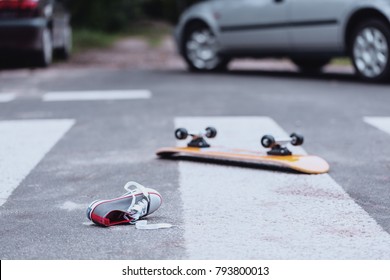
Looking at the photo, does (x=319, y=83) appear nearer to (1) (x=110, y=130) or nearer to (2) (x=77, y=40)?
(1) (x=110, y=130)

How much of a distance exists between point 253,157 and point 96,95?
15.2 feet

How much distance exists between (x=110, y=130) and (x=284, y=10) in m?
5.37

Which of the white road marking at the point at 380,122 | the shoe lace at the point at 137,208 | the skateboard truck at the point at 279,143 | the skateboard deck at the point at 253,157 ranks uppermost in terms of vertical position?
the shoe lace at the point at 137,208

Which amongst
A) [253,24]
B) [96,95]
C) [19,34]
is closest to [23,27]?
[19,34]

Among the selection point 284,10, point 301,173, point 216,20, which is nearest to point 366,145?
point 301,173

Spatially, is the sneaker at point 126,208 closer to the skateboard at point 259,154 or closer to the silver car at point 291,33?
the skateboard at point 259,154

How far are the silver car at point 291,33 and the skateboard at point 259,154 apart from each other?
204 inches

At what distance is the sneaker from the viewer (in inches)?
149

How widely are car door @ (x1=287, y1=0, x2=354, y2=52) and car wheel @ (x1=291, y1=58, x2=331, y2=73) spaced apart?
5.33 feet

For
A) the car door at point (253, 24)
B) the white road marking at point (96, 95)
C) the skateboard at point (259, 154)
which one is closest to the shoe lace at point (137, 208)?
the skateboard at point (259, 154)

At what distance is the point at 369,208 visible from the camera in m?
4.13

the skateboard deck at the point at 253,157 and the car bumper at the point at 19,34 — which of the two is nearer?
the skateboard deck at the point at 253,157

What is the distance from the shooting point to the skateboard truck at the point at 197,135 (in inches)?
221

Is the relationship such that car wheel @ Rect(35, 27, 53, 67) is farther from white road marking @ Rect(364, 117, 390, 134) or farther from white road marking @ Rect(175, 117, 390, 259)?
white road marking @ Rect(175, 117, 390, 259)
